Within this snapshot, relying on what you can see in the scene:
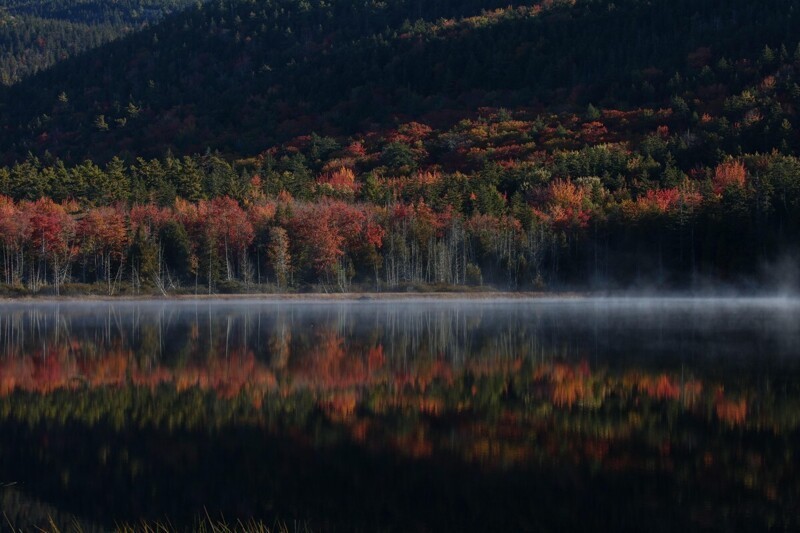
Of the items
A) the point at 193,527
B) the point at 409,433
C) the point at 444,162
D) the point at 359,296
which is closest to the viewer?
the point at 193,527

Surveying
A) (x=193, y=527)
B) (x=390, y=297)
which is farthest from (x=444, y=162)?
(x=193, y=527)

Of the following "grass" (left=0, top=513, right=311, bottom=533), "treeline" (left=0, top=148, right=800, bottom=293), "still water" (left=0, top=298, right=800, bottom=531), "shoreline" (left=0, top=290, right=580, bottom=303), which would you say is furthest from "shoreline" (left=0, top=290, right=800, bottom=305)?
"grass" (left=0, top=513, right=311, bottom=533)

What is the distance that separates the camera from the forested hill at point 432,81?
152 metres

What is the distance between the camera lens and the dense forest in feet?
268

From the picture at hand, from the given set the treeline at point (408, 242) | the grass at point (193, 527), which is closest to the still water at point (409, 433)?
the grass at point (193, 527)

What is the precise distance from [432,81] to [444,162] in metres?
49.1

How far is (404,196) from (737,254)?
3824 cm

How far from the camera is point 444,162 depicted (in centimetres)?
13375

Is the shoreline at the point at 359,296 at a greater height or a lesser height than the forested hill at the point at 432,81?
lesser

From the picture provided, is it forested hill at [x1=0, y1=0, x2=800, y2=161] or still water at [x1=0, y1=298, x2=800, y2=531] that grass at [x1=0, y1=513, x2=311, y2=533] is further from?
forested hill at [x1=0, y1=0, x2=800, y2=161]

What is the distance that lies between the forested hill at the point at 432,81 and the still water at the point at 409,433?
11732 centimetres

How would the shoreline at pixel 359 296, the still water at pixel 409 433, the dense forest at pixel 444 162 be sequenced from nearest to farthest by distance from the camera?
the still water at pixel 409 433
the shoreline at pixel 359 296
the dense forest at pixel 444 162

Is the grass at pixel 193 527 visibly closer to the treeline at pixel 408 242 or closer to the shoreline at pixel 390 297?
the shoreline at pixel 390 297

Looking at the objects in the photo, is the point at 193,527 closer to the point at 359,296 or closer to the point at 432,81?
the point at 359,296
